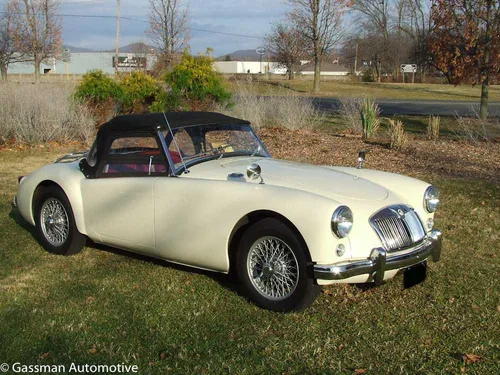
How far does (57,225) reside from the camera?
561 centimetres

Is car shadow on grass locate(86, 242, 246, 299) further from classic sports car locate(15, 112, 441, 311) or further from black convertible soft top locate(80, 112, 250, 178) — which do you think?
black convertible soft top locate(80, 112, 250, 178)

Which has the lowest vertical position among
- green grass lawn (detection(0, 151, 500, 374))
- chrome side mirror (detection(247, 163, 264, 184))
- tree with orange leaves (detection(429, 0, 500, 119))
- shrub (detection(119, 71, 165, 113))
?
green grass lawn (detection(0, 151, 500, 374))

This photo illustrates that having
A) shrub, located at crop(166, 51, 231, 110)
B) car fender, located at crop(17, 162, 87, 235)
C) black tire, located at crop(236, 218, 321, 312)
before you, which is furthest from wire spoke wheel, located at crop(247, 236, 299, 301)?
shrub, located at crop(166, 51, 231, 110)

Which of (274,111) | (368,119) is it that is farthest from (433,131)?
(274,111)

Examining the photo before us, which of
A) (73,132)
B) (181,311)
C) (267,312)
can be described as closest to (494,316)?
(267,312)

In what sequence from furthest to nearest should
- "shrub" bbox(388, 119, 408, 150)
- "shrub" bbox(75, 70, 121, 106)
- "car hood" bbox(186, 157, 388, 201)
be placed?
"shrub" bbox(75, 70, 121, 106)
"shrub" bbox(388, 119, 408, 150)
"car hood" bbox(186, 157, 388, 201)

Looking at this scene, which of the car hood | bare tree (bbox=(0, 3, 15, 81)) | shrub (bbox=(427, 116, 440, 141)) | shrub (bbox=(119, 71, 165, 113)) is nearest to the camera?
the car hood

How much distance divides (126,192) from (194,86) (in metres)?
9.75

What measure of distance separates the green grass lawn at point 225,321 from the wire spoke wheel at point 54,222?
0.67ft

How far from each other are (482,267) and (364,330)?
1825 millimetres

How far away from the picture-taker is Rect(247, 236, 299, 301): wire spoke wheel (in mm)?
4086

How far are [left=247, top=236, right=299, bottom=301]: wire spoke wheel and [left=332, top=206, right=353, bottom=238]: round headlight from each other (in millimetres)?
378

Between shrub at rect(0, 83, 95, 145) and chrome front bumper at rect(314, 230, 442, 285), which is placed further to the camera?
shrub at rect(0, 83, 95, 145)

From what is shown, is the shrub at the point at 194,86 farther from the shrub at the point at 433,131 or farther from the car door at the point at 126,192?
the car door at the point at 126,192
